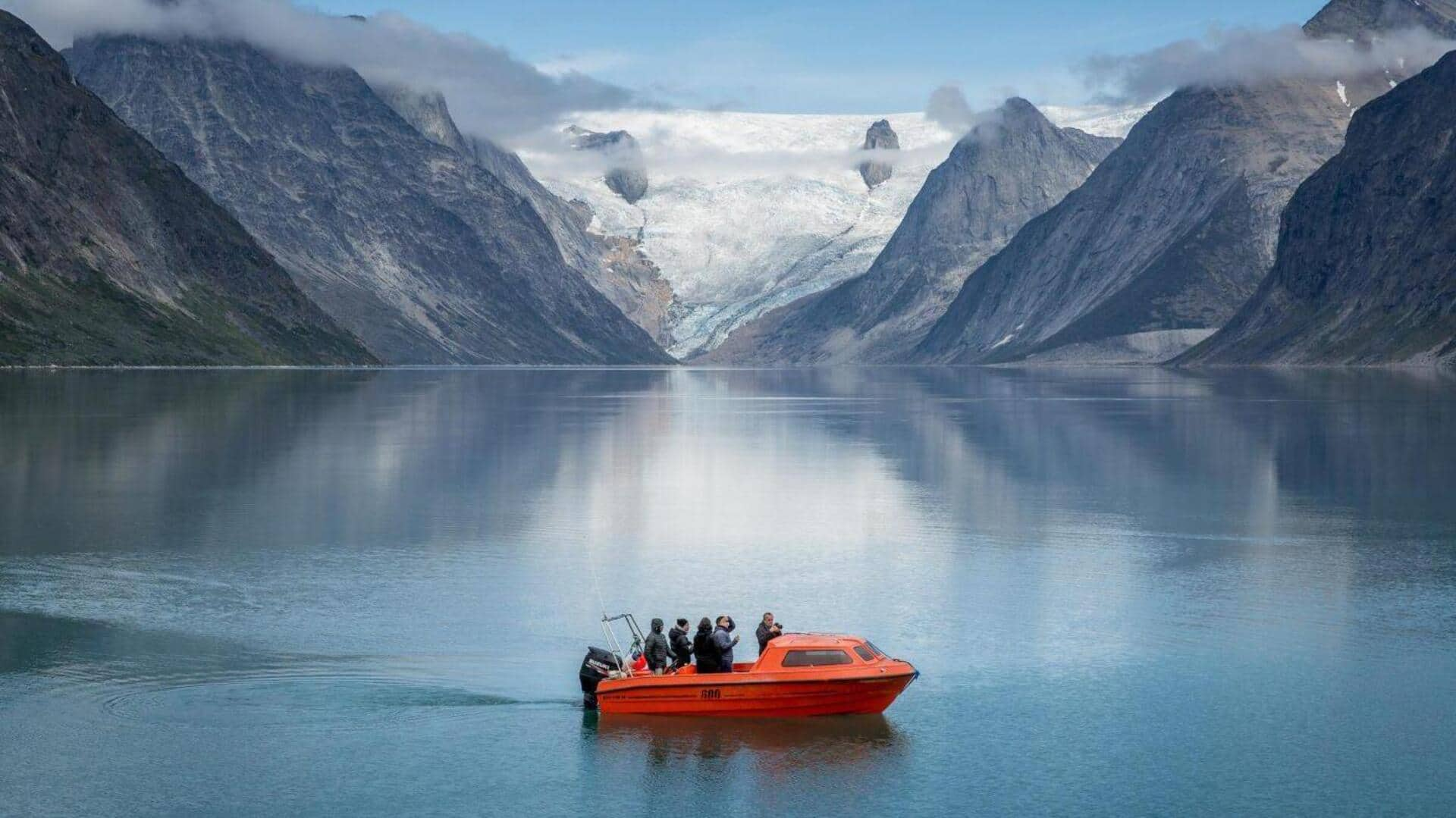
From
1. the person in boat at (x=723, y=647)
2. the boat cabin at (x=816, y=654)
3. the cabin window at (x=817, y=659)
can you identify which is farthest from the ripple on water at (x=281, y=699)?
the cabin window at (x=817, y=659)

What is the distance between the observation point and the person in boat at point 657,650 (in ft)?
121

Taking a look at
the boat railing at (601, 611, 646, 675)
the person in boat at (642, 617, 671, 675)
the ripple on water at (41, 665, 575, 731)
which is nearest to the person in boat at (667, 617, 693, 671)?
the person in boat at (642, 617, 671, 675)

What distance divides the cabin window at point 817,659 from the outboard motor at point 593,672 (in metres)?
3.73

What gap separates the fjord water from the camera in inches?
1239

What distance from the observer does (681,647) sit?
3738 centimetres

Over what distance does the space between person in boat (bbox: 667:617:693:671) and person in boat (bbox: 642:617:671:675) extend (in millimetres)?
241

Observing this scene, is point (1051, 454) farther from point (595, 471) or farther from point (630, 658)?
point (630, 658)

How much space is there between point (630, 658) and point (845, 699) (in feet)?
18.2

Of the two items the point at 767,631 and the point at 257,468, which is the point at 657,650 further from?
the point at 257,468

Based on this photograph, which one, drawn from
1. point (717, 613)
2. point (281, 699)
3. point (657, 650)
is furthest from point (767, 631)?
point (281, 699)

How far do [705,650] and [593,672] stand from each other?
242 centimetres

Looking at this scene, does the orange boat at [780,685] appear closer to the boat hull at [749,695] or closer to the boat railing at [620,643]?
the boat hull at [749,695]

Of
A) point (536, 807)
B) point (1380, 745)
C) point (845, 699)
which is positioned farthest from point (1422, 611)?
point (536, 807)

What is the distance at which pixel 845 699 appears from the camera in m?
35.8
